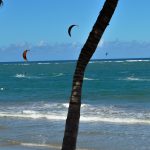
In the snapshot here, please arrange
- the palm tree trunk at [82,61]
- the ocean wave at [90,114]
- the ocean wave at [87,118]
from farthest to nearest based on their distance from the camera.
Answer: the ocean wave at [90,114] < the ocean wave at [87,118] < the palm tree trunk at [82,61]

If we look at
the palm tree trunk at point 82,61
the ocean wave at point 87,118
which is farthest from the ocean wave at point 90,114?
the palm tree trunk at point 82,61

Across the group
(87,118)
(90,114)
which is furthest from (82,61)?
(90,114)

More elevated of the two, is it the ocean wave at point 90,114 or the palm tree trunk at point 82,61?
the ocean wave at point 90,114

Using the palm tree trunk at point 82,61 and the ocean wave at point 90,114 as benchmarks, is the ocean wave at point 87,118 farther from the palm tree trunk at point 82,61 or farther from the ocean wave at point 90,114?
the palm tree trunk at point 82,61

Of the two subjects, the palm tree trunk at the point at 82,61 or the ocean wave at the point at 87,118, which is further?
the ocean wave at the point at 87,118

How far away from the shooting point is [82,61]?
8461 millimetres

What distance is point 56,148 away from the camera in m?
17.7

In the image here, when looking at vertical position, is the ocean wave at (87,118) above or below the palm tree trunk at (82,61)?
above

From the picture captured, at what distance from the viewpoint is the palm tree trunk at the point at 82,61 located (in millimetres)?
8336

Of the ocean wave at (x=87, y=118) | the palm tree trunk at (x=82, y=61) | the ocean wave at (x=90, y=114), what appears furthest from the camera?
the ocean wave at (x=90, y=114)

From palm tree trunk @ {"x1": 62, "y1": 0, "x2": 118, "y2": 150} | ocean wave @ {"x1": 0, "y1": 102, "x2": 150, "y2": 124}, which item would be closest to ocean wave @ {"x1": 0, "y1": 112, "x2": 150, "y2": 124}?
ocean wave @ {"x1": 0, "y1": 102, "x2": 150, "y2": 124}

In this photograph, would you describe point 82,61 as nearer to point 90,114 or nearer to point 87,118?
point 87,118

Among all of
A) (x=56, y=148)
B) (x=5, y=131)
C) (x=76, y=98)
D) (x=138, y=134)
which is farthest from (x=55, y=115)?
(x=76, y=98)

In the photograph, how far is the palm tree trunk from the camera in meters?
8.34
